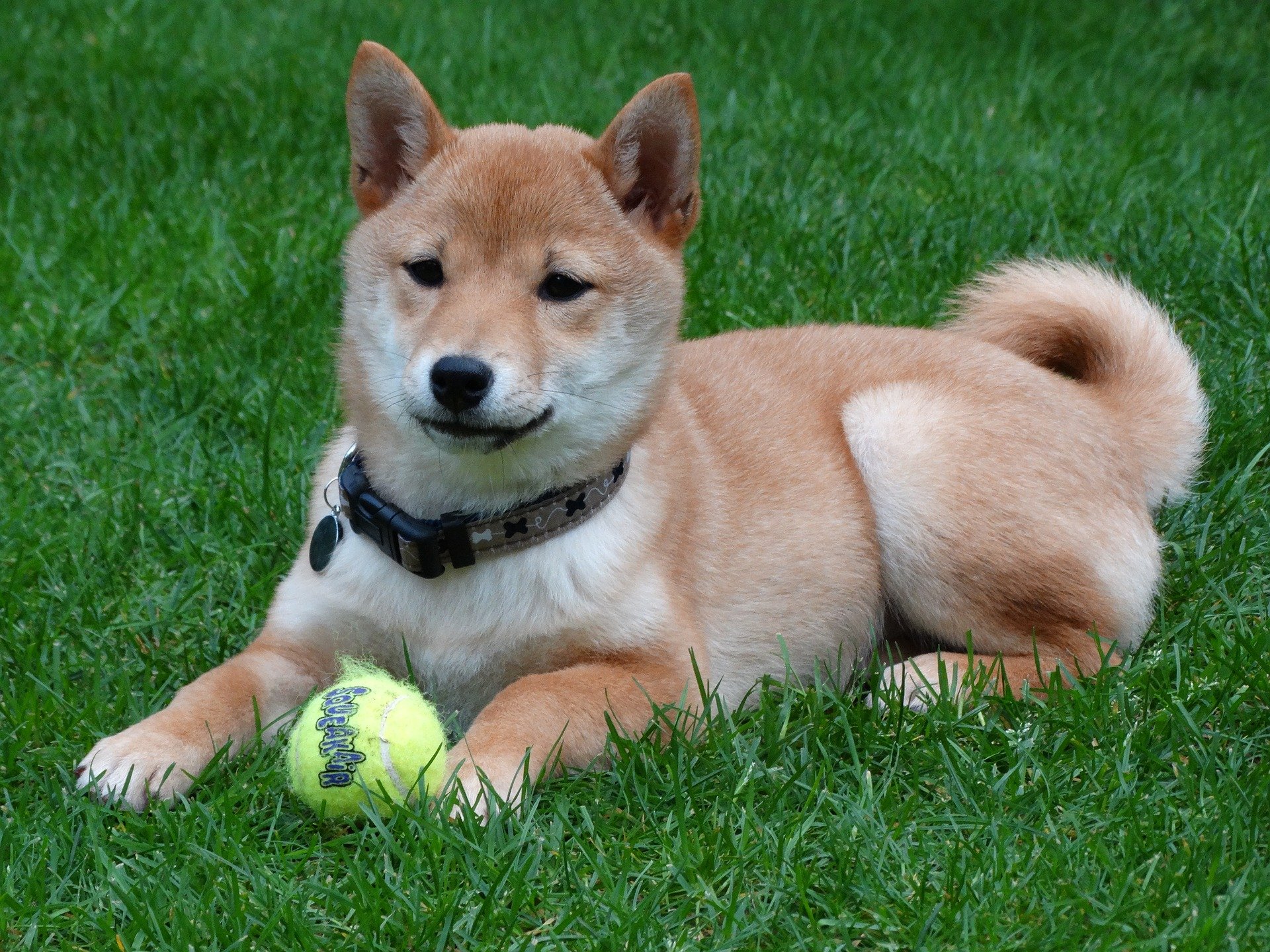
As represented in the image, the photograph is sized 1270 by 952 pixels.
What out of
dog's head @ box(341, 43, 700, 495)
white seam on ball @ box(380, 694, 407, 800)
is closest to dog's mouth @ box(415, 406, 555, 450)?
dog's head @ box(341, 43, 700, 495)

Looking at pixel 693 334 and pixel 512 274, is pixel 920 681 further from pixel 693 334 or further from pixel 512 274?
pixel 693 334

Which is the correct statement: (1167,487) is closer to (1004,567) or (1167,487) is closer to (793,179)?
(1004,567)

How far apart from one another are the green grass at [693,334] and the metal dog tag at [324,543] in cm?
44

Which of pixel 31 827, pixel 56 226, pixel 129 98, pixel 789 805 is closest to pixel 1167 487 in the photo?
pixel 789 805

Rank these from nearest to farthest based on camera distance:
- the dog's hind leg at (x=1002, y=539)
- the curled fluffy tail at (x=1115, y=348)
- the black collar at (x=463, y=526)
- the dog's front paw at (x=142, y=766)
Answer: the dog's front paw at (x=142, y=766) → the black collar at (x=463, y=526) → the dog's hind leg at (x=1002, y=539) → the curled fluffy tail at (x=1115, y=348)

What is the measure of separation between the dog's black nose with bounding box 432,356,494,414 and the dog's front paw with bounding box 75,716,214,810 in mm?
835

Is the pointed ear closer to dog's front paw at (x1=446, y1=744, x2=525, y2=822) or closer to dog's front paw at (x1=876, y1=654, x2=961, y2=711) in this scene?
dog's front paw at (x1=876, y1=654, x2=961, y2=711)

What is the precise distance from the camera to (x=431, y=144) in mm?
3021

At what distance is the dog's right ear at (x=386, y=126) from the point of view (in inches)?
118

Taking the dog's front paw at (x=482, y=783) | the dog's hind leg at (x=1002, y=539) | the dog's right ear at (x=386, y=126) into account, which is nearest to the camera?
the dog's front paw at (x=482, y=783)

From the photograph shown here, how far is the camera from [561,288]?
2.84 m

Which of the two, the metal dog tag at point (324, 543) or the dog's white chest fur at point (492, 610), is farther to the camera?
the metal dog tag at point (324, 543)

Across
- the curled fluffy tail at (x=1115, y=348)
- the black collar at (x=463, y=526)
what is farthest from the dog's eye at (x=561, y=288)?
the curled fluffy tail at (x=1115, y=348)

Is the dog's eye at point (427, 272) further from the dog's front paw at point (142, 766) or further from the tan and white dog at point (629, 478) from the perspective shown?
the dog's front paw at point (142, 766)
